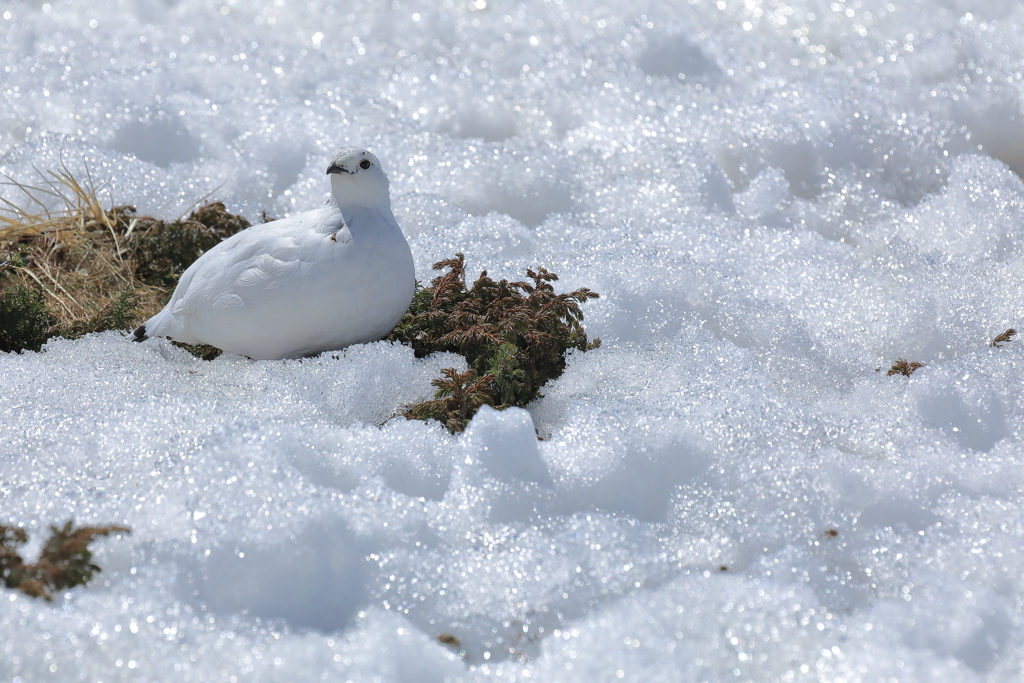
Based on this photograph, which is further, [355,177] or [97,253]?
[97,253]

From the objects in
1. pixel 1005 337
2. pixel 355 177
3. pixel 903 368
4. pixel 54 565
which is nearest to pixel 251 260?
pixel 355 177

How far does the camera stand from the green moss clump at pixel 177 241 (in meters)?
4.46

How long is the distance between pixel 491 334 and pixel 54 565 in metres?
1.77

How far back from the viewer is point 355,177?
3.49 metres

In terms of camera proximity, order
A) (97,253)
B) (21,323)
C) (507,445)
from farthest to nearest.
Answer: (97,253)
(21,323)
(507,445)

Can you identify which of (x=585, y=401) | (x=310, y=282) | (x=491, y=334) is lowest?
(x=585, y=401)

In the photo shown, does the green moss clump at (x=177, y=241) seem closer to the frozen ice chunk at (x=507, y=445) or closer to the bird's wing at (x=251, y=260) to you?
the bird's wing at (x=251, y=260)

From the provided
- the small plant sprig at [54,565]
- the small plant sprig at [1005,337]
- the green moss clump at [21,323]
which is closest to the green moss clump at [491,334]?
the small plant sprig at [54,565]

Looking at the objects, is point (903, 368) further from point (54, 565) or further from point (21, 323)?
point (21, 323)

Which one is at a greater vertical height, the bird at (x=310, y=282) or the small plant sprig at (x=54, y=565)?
the bird at (x=310, y=282)

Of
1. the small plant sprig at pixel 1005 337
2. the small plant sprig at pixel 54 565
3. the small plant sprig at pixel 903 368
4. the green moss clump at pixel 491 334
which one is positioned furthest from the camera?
the small plant sprig at pixel 1005 337

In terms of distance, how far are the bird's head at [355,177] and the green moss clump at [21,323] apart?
1.47m

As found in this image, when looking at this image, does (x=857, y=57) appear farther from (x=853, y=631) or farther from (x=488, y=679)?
(x=488, y=679)

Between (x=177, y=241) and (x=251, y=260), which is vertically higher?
(x=251, y=260)
